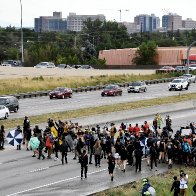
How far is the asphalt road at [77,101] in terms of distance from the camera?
5080 cm

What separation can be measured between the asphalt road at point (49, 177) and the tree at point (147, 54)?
99436 mm

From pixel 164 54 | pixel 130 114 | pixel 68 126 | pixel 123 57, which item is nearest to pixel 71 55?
pixel 123 57

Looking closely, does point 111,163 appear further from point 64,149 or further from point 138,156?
point 64,149

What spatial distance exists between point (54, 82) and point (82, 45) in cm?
10240

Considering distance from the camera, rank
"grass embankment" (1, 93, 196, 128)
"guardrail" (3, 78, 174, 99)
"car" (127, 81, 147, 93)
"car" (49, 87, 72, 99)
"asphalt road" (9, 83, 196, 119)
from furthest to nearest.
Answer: "car" (127, 81, 147, 93) < "guardrail" (3, 78, 174, 99) < "car" (49, 87, 72, 99) < "asphalt road" (9, 83, 196, 119) < "grass embankment" (1, 93, 196, 128)

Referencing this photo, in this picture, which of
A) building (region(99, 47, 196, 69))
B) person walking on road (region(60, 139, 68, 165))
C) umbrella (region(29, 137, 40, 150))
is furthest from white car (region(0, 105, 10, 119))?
building (region(99, 47, 196, 69))

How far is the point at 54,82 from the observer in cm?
7962

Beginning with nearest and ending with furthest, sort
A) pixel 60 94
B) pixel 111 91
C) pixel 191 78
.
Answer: pixel 60 94 < pixel 111 91 < pixel 191 78

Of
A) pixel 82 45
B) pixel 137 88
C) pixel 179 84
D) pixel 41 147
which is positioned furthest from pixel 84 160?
pixel 82 45

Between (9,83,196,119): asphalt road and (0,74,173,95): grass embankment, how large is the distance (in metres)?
6.18

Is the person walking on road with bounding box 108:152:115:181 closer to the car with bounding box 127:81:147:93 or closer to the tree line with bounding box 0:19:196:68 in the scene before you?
the car with bounding box 127:81:147:93

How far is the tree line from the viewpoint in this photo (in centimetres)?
12900

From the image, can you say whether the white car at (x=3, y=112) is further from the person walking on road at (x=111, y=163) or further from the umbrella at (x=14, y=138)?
the person walking on road at (x=111, y=163)

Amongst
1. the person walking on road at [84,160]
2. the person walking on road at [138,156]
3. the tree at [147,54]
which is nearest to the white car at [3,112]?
the person walking on road at [138,156]
